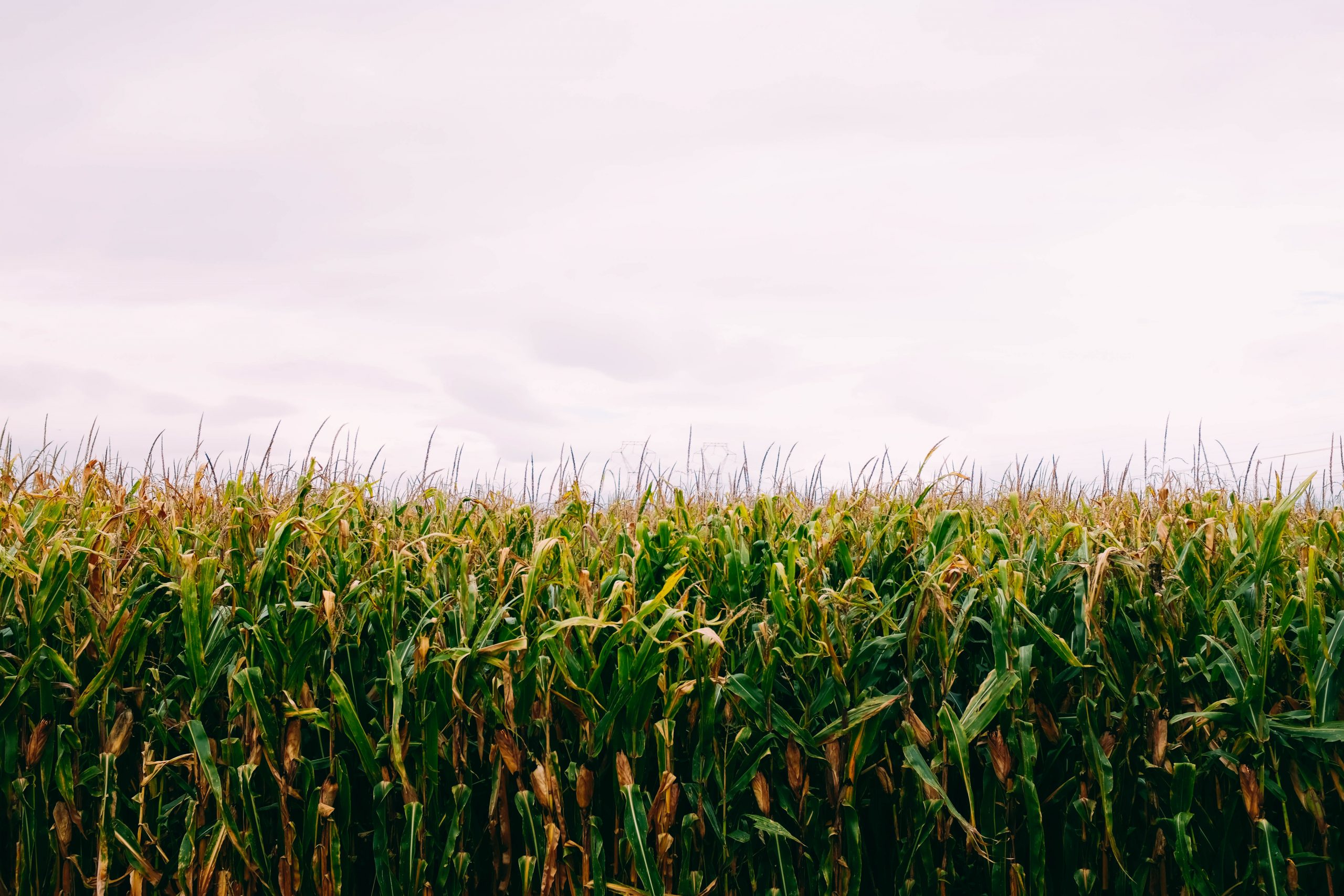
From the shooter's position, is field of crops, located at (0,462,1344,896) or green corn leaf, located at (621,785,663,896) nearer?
green corn leaf, located at (621,785,663,896)

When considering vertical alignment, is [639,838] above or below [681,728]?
below

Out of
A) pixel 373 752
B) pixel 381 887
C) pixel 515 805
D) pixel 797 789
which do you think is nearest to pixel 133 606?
pixel 373 752

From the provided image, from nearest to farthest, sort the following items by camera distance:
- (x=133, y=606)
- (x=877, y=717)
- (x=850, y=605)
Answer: (x=877, y=717)
(x=850, y=605)
(x=133, y=606)

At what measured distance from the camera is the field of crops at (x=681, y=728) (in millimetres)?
2279

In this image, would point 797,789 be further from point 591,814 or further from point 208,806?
point 208,806

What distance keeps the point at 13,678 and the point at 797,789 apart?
233 cm

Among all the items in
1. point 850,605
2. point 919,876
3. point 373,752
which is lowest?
point 919,876

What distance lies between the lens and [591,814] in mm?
2361

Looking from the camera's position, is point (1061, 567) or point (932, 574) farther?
point (1061, 567)

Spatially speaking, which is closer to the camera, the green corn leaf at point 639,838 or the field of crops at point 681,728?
the green corn leaf at point 639,838

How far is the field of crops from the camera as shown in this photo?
7.48 ft

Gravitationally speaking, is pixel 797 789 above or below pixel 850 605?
below

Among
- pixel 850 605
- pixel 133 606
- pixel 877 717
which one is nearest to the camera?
pixel 877 717

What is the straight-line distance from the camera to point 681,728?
242cm
